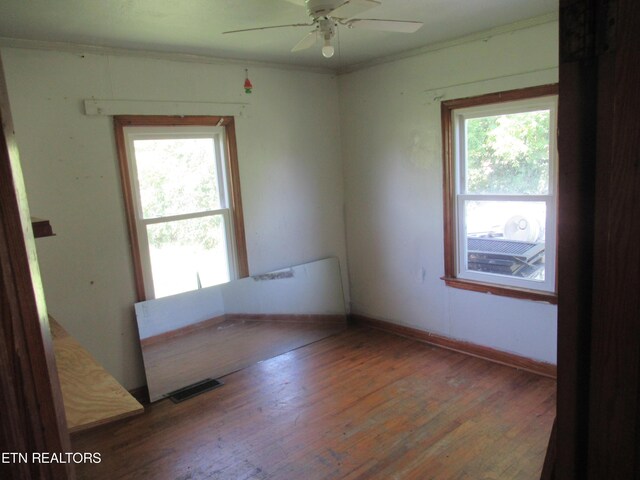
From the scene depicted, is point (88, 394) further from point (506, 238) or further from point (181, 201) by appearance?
point (506, 238)

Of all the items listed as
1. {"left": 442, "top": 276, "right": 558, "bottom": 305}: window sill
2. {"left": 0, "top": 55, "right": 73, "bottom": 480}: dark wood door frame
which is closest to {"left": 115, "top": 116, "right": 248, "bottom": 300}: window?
{"left": 442, "top": 276, "right": 558, "bottom": 305}: window sill

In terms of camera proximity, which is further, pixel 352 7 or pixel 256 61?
pixel 256 61

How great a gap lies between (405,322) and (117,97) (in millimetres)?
3220

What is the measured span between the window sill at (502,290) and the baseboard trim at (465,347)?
1.63 ft

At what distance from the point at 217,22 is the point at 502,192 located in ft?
8.03

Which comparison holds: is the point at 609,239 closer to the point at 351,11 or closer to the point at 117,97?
the point at 351,11

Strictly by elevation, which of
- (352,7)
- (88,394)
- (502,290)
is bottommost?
(502,290)

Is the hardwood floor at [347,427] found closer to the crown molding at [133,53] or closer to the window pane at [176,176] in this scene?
the window pane at [176,176]

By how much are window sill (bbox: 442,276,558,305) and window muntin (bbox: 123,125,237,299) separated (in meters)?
1.99

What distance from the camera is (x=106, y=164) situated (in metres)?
3.33

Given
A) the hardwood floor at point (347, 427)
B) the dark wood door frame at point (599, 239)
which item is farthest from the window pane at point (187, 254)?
the dark wood door frame at point (599, 239)

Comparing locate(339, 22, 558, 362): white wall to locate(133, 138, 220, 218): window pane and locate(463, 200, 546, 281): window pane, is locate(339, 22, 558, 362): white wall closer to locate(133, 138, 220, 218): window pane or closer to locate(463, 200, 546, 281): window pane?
locate(463, 200, 546, 281): window pane

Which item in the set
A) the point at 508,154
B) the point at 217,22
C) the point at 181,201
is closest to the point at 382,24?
the point at 217,22

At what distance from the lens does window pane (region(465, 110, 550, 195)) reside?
131 inches
